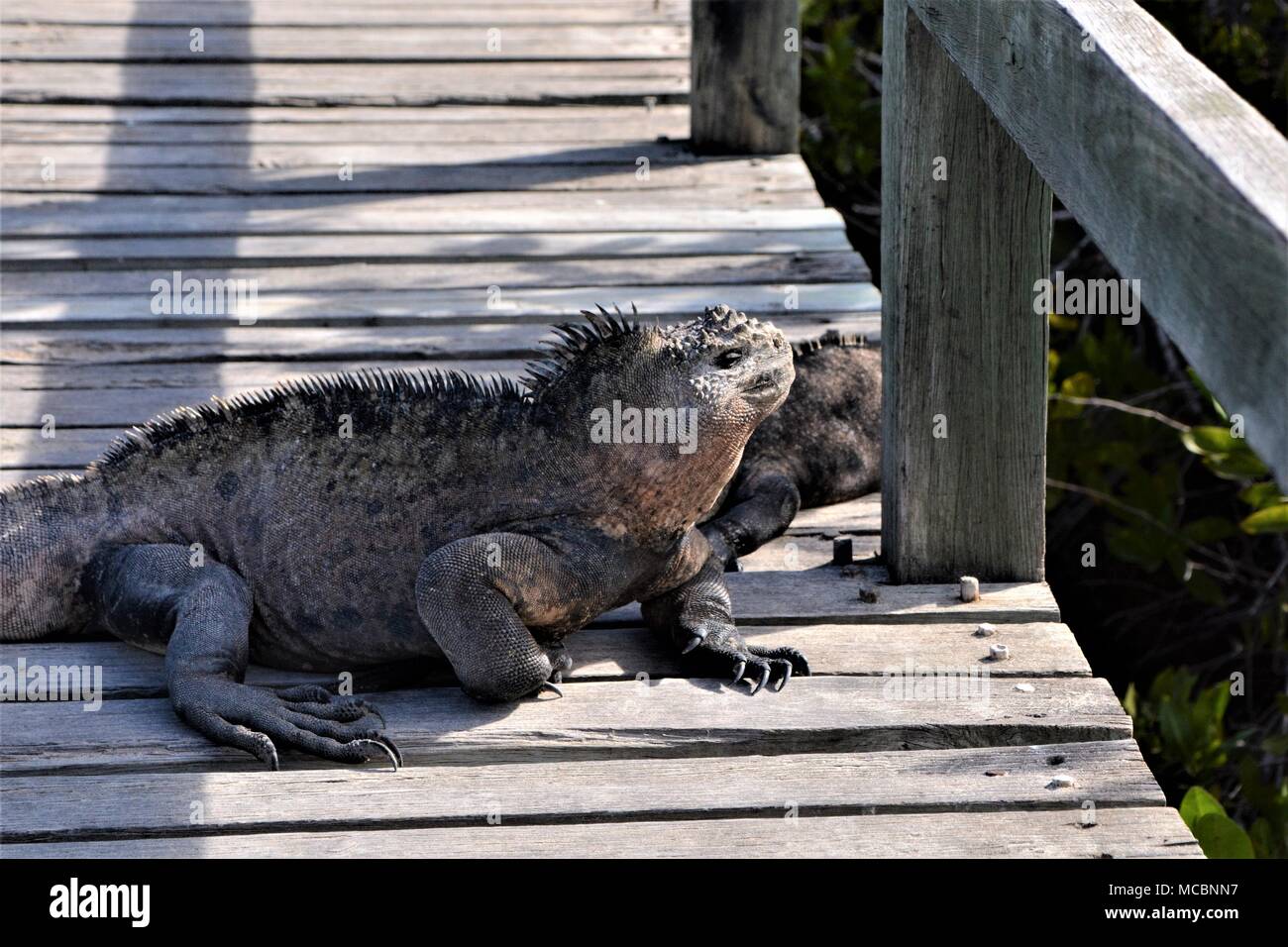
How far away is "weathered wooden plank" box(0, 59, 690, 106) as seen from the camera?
748 centimetres

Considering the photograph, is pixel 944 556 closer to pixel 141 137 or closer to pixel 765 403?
pixel 765 403

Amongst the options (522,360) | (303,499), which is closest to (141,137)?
(522,360)

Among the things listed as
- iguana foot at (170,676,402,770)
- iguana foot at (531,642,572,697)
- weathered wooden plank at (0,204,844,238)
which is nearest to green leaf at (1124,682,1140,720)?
weathered wooden plank at (0,204,844,238)

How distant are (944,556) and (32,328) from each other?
309 centimetres

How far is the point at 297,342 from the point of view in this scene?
527cm

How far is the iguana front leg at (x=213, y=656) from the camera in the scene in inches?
125

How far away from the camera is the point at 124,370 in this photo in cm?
509

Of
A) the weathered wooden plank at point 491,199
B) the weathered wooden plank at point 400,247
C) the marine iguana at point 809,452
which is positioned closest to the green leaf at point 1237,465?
the marine iguana at point 809,452

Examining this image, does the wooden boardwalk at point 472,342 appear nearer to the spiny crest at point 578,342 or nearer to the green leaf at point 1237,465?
the spiny crest at point 578,342

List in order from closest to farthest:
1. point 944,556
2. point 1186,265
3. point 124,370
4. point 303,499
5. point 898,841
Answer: point 1186,265
point 898,841
point 303,499
point 944,556
point 124,370

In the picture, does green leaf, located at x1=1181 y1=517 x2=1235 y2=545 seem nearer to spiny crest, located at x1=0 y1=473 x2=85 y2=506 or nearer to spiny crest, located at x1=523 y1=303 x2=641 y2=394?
spiny crest, located at x1=523 y1=303 x2=641 y2=394

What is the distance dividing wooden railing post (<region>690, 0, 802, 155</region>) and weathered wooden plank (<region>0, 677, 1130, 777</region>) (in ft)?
13.1

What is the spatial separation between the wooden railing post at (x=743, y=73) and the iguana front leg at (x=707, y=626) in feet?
12.0

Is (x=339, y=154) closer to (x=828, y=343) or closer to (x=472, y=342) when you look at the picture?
(x=472, y=342)
